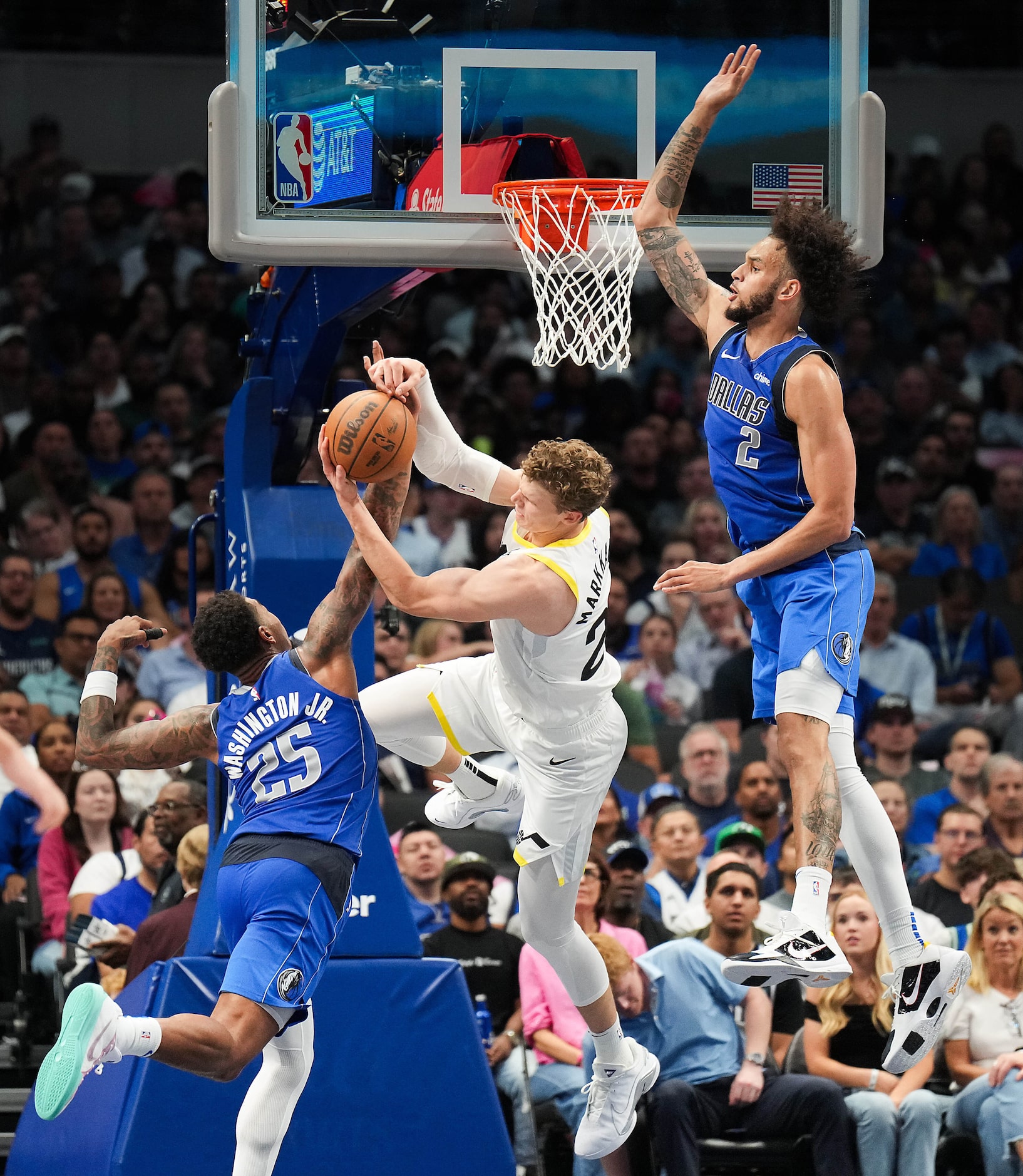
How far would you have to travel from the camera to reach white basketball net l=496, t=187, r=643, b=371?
7.03 metres

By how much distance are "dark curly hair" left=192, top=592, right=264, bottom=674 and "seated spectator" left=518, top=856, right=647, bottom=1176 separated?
232 cm

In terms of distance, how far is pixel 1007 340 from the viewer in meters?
16.0

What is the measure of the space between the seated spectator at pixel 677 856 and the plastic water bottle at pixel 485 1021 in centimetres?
124

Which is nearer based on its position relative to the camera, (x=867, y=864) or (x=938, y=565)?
(x=867, y=864)

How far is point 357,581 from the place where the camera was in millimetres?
6496

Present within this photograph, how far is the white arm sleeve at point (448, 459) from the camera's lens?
6887 millimetres

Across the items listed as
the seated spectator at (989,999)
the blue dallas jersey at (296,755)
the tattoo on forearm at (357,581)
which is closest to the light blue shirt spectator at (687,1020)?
the seated spectator at (989,999)

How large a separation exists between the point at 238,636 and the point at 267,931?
110cm

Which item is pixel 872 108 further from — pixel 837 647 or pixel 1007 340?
pixel 1007 340

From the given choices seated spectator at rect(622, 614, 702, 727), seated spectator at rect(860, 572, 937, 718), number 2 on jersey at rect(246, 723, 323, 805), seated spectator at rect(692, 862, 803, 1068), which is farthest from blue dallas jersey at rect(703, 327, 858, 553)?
seated spectator at rect(860, 572, 937, 718)

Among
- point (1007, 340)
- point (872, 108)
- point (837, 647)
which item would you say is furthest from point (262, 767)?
point (1007, 340)

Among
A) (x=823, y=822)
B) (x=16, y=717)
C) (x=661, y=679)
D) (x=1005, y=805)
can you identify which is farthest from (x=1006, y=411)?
(x=823, y=822)

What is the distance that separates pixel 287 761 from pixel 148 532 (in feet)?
21.5

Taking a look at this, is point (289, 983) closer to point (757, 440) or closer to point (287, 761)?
point (287, 761)
